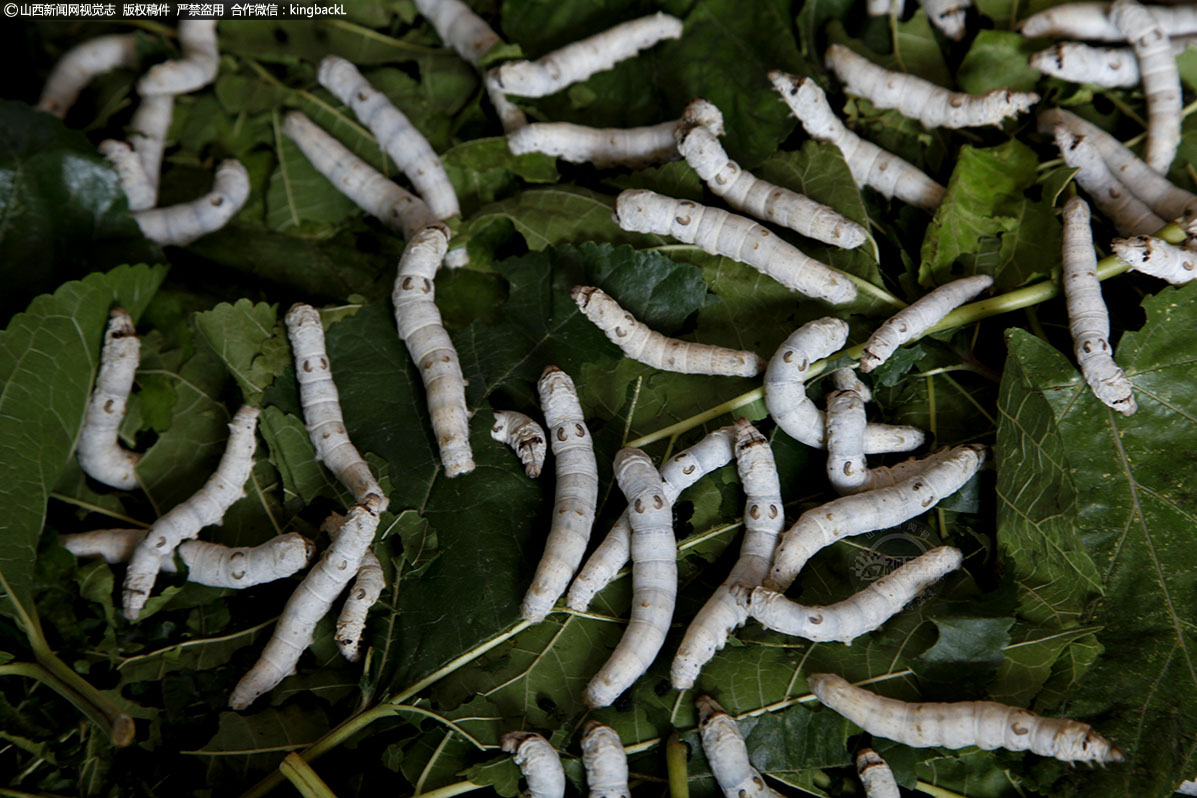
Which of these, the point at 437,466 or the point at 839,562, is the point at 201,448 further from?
the point at 839,562

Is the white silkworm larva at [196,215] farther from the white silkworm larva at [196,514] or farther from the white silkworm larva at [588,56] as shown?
the white silkworm larva at [588,56]

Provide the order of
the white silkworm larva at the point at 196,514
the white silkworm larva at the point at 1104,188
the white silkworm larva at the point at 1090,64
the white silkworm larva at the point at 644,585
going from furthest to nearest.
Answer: the white silkworm larva at the point at 1090,64, the white silkworm larva at the point at 1104,188, the white silkworm larva at the point at 196,514, the white silkworm larva at the point at 644,585

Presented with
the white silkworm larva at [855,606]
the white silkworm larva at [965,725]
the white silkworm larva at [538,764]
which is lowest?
the white silkworm larva at [538,764]

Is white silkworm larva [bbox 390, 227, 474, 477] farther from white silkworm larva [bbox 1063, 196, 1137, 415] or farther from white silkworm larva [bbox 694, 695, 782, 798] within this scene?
white silkworm larva [bbox 1063, 196, 1137, 415]

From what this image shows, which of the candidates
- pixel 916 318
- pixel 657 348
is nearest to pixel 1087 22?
pixel 916 318

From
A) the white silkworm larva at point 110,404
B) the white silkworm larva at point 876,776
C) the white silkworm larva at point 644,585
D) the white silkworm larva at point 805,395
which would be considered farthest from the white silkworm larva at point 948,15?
the white silkworm larva at point 110,404
